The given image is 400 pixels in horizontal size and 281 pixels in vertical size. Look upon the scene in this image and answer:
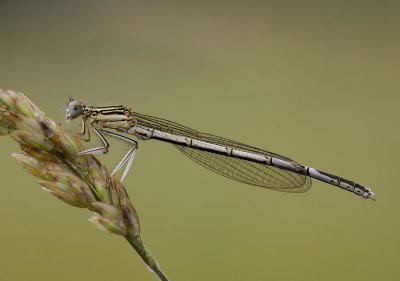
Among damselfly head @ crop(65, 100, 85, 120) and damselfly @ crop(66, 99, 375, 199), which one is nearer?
damselfly head @ crop(65, 100, 85, 120)

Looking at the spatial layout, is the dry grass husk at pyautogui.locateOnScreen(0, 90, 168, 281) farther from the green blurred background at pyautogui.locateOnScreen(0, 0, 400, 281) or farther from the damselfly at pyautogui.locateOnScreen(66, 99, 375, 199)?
the damselfly at pyautogui.locateOnScreen(66, 99, 375, 199)

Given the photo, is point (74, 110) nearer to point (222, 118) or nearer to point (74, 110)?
point (74, 110)

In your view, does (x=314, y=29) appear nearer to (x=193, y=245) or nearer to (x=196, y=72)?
(x=196, y=72)

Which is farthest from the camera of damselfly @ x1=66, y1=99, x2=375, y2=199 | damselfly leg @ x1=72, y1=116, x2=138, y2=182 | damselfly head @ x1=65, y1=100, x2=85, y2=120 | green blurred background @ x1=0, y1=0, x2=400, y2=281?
green blurred background @ x1=0, y1=0, x2=400, y2=281

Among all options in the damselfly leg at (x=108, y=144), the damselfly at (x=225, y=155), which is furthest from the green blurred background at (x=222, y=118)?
the damselfly at (x=225, y=155)

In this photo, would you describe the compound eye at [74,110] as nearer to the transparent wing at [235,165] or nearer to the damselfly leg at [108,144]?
the damselfly leg at [108,144]

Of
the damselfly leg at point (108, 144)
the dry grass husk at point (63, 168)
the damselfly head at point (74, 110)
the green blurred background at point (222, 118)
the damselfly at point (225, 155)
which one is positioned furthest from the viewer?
the green blurred background at point (222, 118)

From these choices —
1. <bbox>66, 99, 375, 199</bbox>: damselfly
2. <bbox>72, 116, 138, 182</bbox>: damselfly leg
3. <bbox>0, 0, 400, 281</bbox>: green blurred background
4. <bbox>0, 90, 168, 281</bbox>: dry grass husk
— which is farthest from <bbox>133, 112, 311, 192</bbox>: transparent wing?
<bbox>0, 90, 168, 281</bbox>: dry grass husk
